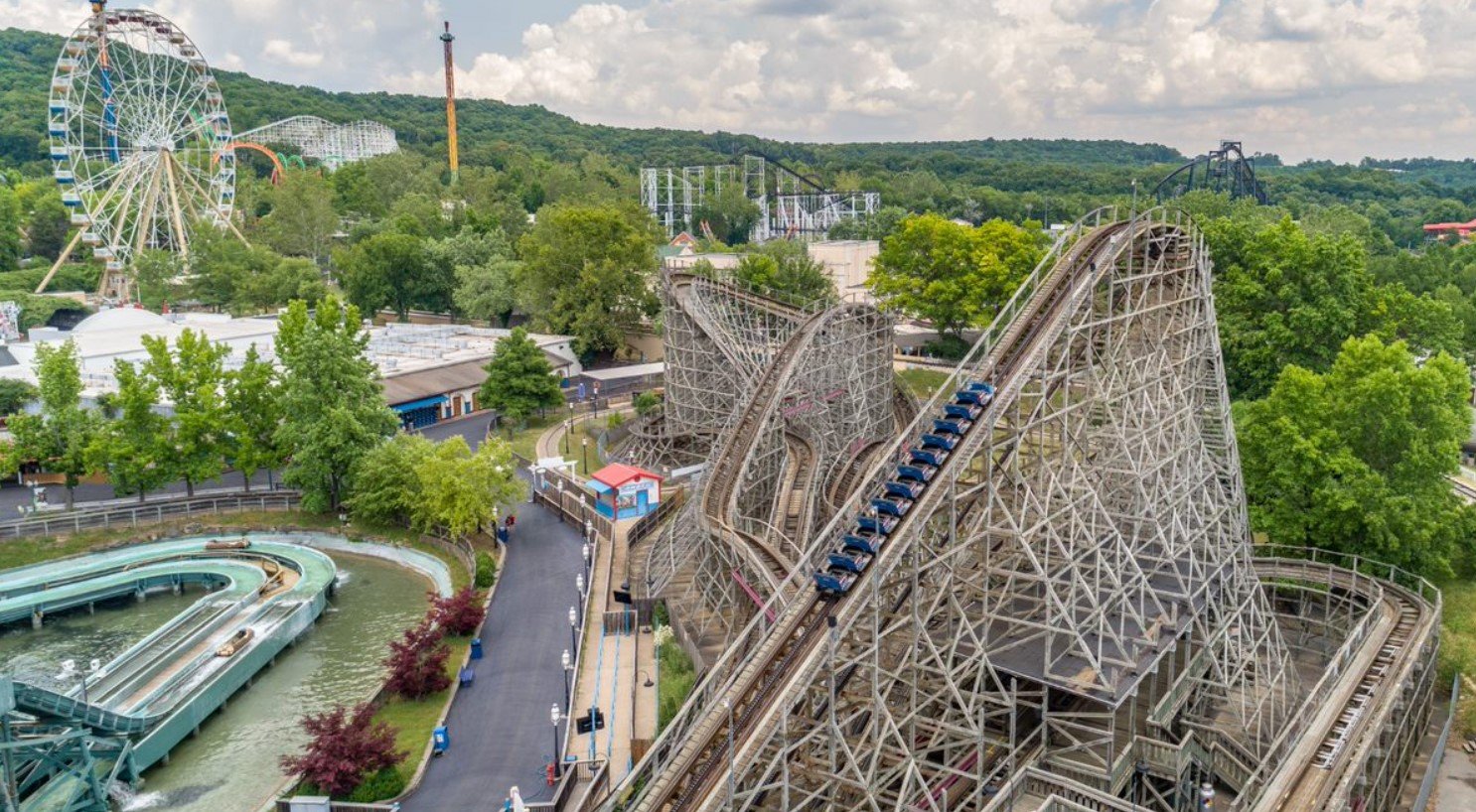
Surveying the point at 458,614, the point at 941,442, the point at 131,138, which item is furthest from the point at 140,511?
the point at 131,138

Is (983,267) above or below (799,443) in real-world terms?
above

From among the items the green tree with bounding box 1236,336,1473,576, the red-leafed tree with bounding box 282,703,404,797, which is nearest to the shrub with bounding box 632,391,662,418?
the green tree with bounding box 1236,336,1473,576

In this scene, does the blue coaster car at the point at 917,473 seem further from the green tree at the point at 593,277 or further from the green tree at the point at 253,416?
the green tree at the point at 593,277

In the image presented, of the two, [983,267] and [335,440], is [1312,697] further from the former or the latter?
[983,267]

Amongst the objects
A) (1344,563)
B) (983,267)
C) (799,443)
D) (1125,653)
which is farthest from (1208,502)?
(983,267)

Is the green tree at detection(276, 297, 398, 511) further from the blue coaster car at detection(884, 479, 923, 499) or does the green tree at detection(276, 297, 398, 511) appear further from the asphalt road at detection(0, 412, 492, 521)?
the blue coaster car at detection(884, 479, 923, 499)

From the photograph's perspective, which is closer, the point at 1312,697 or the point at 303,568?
the point at 1312,697
